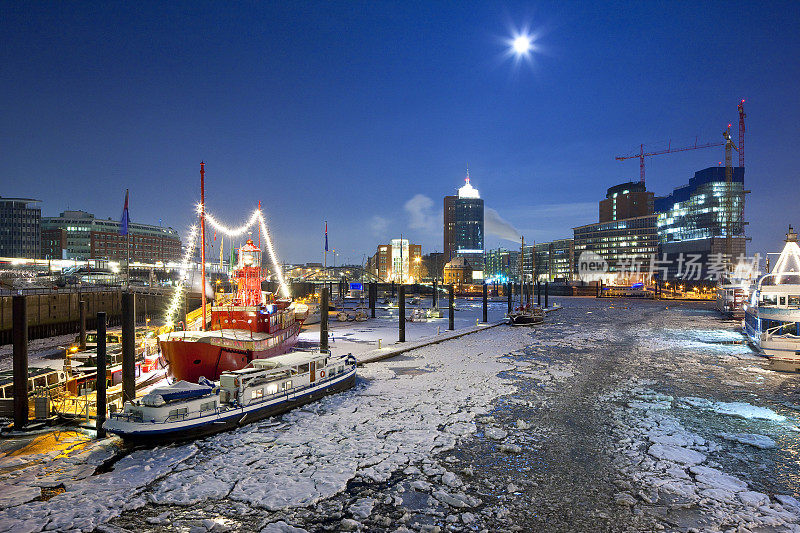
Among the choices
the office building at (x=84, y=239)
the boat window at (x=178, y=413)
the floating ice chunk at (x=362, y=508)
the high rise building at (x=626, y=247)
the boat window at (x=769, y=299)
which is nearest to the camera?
the floating ice chunk at (x=362, y=508)

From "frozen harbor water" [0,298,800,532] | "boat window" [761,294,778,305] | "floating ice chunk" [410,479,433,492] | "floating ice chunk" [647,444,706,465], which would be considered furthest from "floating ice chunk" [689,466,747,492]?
"boat window" [761,294,778,305]

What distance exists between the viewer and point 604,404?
721 inches

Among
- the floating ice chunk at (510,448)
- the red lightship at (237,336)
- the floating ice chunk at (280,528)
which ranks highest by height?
the red lightship at (237,336)

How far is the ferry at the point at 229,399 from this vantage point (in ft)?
45.3

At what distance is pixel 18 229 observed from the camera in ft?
501

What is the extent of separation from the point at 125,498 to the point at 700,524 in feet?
45.1

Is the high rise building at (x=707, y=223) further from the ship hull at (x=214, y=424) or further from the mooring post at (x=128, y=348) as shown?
the mooring post at (x=128, y=348)

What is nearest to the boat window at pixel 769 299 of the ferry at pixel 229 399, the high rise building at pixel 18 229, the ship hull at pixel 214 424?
the ferry at pixel 229 399

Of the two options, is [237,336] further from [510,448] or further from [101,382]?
[510,448]

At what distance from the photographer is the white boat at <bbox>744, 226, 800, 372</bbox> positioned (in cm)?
2580

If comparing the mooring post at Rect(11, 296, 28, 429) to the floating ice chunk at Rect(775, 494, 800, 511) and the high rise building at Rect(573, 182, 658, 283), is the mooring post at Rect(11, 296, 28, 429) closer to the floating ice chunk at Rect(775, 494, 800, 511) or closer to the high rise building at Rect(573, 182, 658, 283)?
the floating ice chunk at Rect(775, 494, 800, 511)

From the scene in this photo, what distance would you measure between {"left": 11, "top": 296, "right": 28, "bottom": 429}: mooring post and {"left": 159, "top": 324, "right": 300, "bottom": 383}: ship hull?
606 centimetres

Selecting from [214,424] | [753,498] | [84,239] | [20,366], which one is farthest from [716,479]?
[84,239]

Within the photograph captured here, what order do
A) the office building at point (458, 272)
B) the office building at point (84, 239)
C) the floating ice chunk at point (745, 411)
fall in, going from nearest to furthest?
1. the floating ice chunk at point (745, 411)
2. the office building at point (84, 239)
3. the office building at point (458, 272)
